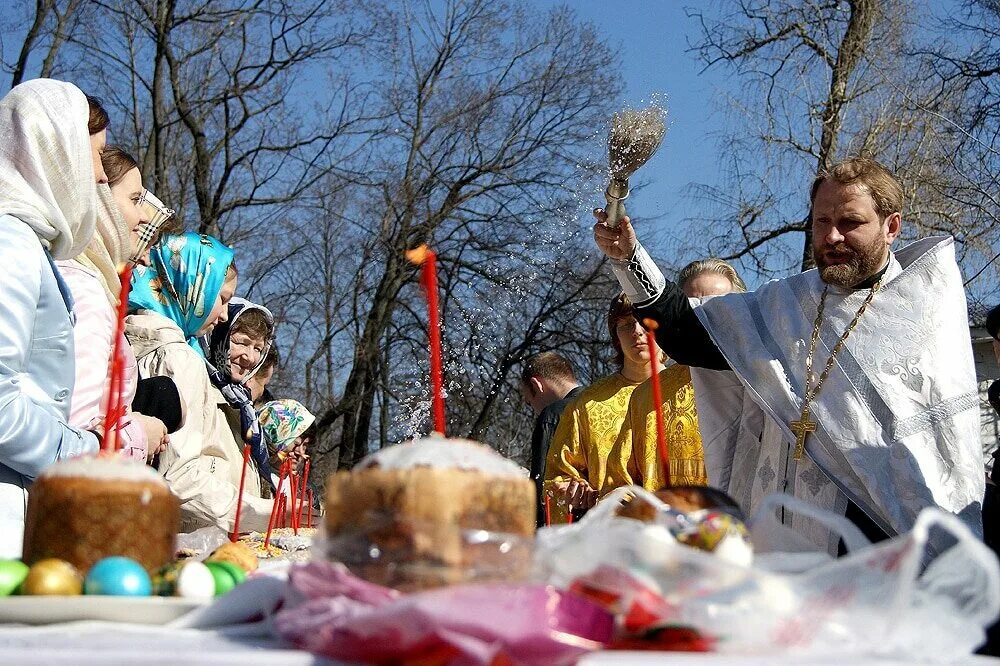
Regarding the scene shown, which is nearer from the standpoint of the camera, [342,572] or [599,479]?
[342,572]

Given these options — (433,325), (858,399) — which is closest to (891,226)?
(858,399)

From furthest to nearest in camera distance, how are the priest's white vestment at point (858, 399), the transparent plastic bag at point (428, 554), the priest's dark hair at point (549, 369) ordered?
the priest's dark hair at point (549, 369), the priest's white vestment at point (858, 399), the transparent plastic bag at point (428, 554)

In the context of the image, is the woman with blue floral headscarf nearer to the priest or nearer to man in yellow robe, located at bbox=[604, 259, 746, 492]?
man in yellow robe, located at bbox=[604, 259, 746, 492]

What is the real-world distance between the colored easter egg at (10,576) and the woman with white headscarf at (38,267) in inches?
26.9

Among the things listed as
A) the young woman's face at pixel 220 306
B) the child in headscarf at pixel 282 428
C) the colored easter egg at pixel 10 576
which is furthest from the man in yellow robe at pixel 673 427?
the colored easter egg at pixel 10 576

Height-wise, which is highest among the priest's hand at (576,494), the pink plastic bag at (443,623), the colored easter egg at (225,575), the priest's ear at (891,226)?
the priest's ear at (891,226)

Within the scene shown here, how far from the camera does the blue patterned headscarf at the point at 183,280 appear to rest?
4879 mm

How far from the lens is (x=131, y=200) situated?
3.28m

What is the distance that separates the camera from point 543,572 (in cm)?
125

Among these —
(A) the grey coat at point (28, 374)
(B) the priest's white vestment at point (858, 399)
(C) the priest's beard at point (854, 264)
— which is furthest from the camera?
(C) the priest's beard at point (854, 264)

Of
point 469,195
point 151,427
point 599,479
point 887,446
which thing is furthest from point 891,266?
point 469,195

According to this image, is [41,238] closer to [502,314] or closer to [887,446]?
[887,446]

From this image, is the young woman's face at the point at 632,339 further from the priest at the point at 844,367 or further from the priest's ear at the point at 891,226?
the priest's ear at the point at 891,226

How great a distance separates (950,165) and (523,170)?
16.1 ft
